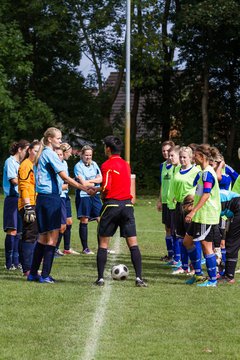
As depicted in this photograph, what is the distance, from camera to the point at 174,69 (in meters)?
40.2

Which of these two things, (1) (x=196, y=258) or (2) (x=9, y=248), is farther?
(2) (x=9, y=248)

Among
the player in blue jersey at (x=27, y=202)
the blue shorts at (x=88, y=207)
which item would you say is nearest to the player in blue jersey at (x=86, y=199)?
the blue shorts at (x=88, y=207)

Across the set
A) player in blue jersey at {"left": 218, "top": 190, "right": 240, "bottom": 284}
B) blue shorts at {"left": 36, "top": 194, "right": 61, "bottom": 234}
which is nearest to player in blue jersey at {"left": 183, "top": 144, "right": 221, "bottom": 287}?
player in blue jersey at {"left": 218, "top": 190, "right": 240, "bottom": 284}

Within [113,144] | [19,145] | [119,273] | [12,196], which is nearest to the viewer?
[113,144]

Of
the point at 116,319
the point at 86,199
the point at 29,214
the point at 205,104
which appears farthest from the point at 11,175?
the point at 205,104

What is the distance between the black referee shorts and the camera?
1063 cm

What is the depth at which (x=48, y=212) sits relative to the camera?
10.8 metres

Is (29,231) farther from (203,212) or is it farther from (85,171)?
(85,171)

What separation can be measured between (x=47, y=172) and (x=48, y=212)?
501mm

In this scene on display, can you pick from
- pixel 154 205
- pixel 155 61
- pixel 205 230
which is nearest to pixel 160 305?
pixel 205 230

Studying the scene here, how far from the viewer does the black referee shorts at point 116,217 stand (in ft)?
34.9

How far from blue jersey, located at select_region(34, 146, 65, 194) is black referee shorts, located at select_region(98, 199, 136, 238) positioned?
28.4 inches

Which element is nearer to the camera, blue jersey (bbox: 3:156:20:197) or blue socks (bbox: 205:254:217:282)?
blue socks (bbox: 205:254:217:282)

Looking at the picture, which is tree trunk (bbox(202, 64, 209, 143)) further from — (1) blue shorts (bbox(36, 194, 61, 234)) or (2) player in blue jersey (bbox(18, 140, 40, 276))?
(1) blue shorts (bbox(36, 194, 61, 234))
